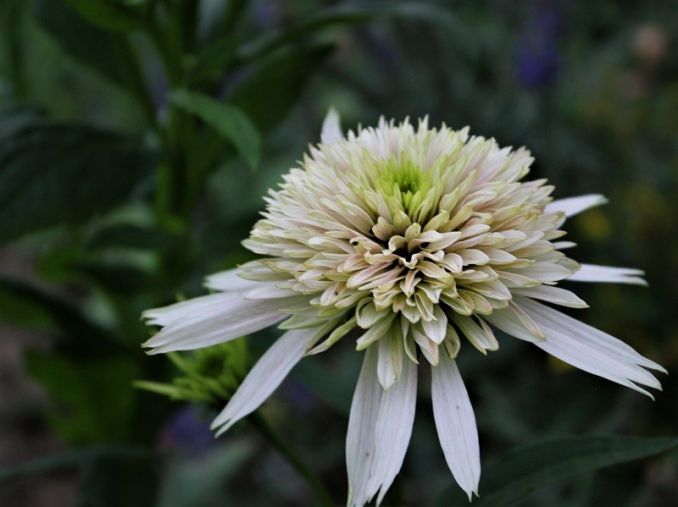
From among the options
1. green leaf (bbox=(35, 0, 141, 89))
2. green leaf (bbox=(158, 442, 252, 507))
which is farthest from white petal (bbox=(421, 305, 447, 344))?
green leaf (bbox=(158, 442, 252, 507))

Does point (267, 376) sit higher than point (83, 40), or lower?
lower

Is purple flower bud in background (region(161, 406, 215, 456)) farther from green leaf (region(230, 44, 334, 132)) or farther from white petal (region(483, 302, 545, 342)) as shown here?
white petal (region(483, 302, 545, 342))

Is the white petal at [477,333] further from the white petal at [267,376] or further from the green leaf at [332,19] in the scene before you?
the green leaf at [332,19]

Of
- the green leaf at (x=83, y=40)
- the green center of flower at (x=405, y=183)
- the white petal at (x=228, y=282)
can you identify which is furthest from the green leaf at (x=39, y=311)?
the green center of flower at (x=405, y=183)

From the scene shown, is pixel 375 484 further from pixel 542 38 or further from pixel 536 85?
pixel 542 38

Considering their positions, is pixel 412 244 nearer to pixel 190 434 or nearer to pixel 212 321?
pixel 212 321

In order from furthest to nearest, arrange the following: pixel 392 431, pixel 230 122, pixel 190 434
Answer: pixel 190 434 < pixel 230 122 < pixel 392 431

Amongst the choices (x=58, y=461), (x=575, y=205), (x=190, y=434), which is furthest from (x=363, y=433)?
(x=190, y=434)
